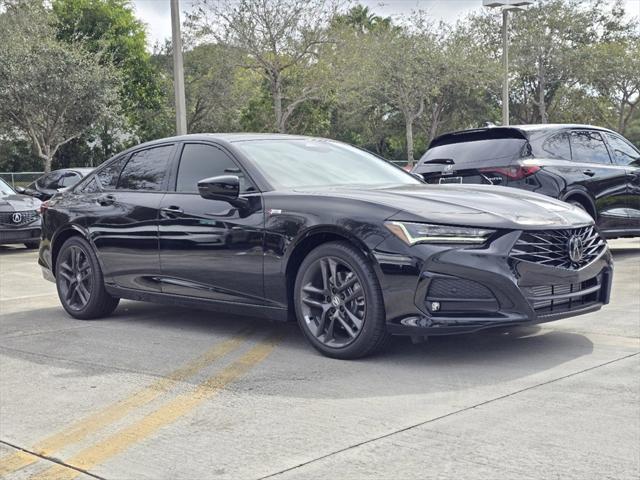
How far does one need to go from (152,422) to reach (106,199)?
335 centimetres

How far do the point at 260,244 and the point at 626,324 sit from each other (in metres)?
2.71

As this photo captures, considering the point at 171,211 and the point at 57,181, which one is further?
the point at 57,181

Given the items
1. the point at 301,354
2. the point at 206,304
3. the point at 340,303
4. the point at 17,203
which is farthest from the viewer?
the point at 17,203


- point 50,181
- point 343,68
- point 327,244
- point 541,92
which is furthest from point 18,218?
point 541,92

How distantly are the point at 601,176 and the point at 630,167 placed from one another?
760 millimetres

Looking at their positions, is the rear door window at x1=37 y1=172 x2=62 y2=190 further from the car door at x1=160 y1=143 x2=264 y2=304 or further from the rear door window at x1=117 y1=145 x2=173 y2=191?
the car door at x1=160 y1=143 x2=264 y2=304

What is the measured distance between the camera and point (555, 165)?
32.7 feet

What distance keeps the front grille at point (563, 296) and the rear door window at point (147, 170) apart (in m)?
3.05

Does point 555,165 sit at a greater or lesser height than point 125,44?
lesser

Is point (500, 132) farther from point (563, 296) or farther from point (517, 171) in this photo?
point (563, 296)

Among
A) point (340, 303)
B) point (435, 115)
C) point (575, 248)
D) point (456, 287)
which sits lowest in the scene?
point (340, 303)

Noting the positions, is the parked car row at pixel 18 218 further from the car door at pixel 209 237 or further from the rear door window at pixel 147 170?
the car door at pixel 209 237

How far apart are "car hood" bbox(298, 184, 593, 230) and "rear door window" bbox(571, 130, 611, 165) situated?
484cm

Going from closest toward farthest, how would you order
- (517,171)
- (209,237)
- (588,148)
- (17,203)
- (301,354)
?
1. (301,354)
2. (209,237)
3. (517,171)
4. (588,148)
5. (17,203)
